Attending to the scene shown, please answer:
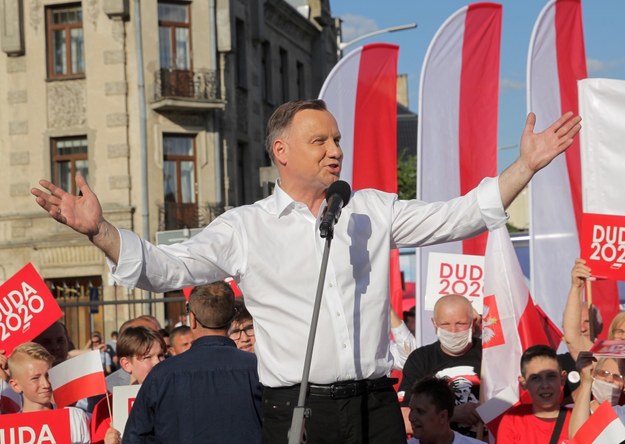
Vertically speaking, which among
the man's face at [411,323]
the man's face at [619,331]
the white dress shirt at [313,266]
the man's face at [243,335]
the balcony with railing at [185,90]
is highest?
the balcony with railing at [185,90]

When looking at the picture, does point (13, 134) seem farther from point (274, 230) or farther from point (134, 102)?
point (274, 230)

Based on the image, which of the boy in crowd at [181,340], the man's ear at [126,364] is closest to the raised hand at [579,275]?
the man's ear at [126,364]

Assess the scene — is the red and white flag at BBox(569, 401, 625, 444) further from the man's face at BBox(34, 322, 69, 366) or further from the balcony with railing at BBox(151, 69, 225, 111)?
the balcony with railing at BBox(151, 69, 225, 111)

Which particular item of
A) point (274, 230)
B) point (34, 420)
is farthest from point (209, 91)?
point (274, 230)

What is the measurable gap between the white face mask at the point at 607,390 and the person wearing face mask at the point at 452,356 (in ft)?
4.21

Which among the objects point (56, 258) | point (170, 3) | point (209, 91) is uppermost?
point (170, 3)

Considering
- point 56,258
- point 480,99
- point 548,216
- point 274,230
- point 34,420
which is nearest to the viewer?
point 274,230

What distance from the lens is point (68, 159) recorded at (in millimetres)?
29875

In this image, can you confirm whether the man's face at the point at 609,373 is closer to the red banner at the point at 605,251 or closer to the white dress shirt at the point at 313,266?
the red banner at the point at 605,251

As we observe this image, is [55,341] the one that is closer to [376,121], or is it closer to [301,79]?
[376,121]

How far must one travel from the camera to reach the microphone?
4.26 m

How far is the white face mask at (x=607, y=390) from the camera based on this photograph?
259 inches

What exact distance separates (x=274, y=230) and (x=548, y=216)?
633 centimetres

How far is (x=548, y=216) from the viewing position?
1067 centimetres
